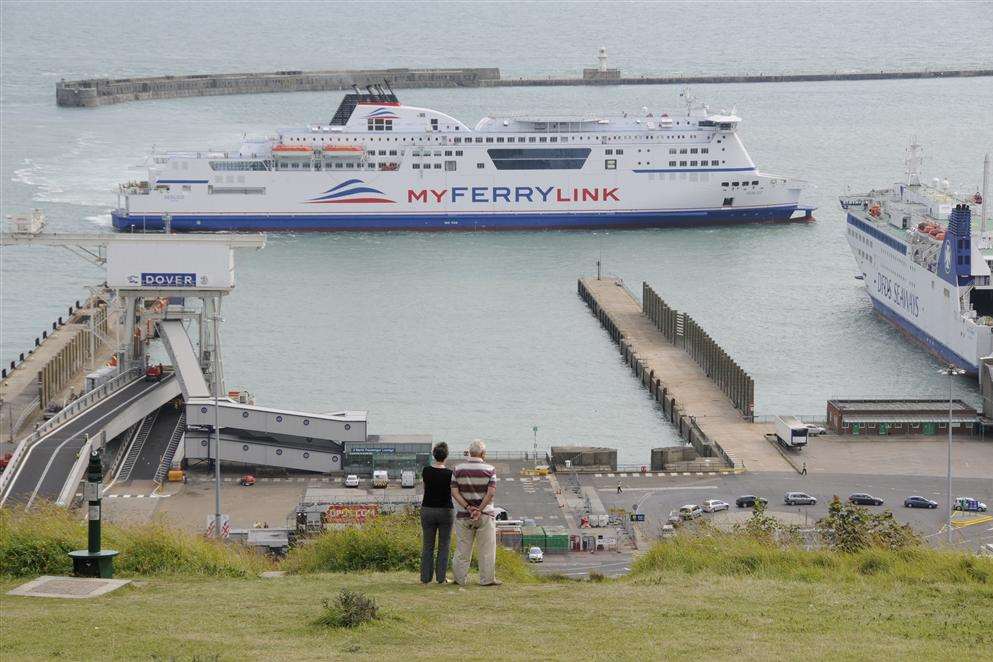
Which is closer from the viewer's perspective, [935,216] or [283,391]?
[283,391]

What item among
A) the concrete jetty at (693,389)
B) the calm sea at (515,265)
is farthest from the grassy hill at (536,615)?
the calm sea at (515,265)

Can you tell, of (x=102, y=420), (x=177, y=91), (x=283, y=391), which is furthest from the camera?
(x=177, y=91)

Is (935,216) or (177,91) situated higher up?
(177,91)

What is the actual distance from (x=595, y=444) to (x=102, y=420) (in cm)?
884

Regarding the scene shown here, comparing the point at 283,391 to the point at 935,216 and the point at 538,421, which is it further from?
the point at 935,216

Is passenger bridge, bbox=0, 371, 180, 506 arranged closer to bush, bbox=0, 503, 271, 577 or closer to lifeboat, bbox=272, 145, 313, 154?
bush, bbox=0, 503, 271, 577

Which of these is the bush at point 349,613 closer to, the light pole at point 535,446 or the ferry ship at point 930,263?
the light pole at point 535,446

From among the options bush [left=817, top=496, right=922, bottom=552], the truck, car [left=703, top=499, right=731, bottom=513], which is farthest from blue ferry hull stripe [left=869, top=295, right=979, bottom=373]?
bush [left=817, top=496, right=922, bottom=552]

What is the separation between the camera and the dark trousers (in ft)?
40.3

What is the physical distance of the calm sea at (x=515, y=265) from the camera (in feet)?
119

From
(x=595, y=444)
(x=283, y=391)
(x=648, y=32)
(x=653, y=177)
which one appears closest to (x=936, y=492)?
(x=595, y=444)

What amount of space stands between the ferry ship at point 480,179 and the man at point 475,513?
4898 cm

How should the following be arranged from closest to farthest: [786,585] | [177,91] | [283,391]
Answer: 1. [786,585]
2. [283,391]
3. [177,91]

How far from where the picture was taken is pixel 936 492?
27625 millimetres
